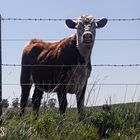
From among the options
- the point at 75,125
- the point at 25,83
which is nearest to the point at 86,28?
the point at 25,83

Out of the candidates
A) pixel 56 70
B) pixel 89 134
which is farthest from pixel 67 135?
pixel 56 70

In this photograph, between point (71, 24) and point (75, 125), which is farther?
point (71, 24)

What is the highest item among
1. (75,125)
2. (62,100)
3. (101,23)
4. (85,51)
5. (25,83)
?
(101,23)

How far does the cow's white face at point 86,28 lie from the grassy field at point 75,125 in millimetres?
2794

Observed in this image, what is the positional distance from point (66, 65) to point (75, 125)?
4.53 meters

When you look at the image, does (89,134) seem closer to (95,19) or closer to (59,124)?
(59,124)

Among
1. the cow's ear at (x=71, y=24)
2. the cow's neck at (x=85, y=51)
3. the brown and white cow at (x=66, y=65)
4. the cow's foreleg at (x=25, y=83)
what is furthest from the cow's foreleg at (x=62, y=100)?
the cow's foreleg at (x=25, y=83)

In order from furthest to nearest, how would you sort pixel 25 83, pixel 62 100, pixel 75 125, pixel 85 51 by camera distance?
1. pixel 25 83
2. pixel 85 51
3. pixel 62 100
4. pixel 75 125

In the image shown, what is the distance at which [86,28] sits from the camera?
10.3 metres

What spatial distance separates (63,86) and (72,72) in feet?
1.16

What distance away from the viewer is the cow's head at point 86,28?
9977 millimetres

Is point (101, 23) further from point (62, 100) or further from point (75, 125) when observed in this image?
point (75, 125)

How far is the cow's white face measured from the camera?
9.98 m

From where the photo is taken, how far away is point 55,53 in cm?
1074
